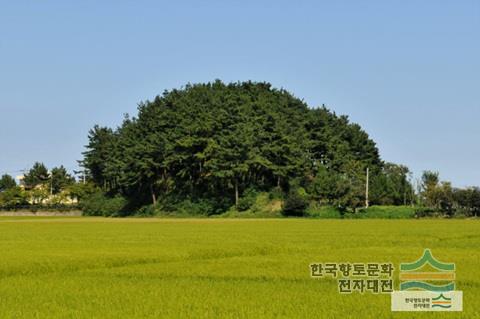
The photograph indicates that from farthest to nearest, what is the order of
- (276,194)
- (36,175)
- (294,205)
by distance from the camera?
(36,175) < (276,194) < (294,205)

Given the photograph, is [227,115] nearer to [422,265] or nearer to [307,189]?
[307,189]

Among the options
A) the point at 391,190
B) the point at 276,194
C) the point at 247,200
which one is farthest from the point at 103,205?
the point at 391,190

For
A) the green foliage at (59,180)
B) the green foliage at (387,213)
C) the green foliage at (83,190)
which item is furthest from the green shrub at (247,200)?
the green foliage at (59,180)

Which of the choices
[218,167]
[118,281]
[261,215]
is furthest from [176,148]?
[118,281]

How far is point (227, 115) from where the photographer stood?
87000 mm

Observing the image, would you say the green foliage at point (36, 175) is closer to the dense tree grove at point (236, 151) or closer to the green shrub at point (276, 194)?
the dense tree grove at point (236, 151)

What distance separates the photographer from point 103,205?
10362 cm

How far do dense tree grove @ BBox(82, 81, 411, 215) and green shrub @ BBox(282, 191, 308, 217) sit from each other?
175 inches

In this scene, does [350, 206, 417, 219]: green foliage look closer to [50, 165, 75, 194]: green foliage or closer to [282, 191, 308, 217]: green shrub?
[282, 191, 308, 217]: green shrub

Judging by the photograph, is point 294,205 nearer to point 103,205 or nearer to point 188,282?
point 103,205

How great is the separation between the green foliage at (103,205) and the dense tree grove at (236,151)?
1.36 m

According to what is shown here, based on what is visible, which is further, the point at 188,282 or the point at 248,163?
the point at 248,163

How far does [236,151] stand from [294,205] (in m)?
9.05

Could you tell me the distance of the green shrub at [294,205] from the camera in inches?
3179
